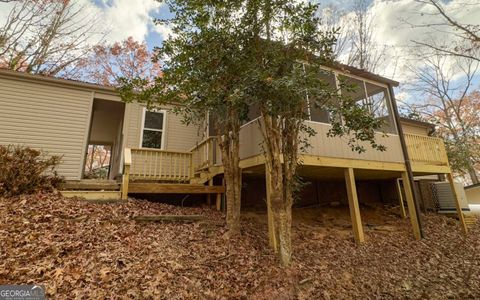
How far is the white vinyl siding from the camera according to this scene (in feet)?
25.7

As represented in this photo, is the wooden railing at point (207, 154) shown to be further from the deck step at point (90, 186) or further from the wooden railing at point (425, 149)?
the wooden railing at point (425, 149)

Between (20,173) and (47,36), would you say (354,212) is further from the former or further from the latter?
(47,36)

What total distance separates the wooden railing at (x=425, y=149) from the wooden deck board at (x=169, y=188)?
7.01m

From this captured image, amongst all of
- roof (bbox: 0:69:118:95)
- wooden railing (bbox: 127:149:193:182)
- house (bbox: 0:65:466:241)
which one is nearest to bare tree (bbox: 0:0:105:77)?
roof (bbox: 0:69:118:95)

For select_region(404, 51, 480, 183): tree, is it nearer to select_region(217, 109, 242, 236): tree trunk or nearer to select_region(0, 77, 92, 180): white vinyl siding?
select_region(217, 109, 242, 236): tree trunk

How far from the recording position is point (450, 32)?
9336 mm

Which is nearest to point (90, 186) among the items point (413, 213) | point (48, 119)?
point (48, 119)

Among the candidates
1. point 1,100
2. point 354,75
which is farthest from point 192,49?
point 1,100

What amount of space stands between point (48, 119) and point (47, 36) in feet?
37.4

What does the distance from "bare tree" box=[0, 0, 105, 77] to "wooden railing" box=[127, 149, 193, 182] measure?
12.5 m

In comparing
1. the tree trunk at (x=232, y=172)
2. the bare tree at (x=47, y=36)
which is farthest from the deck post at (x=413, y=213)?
the bare tree at (x=47, y=36)

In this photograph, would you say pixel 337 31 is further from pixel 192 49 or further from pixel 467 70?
pixel 467 70

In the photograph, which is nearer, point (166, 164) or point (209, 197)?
point (209, 197)

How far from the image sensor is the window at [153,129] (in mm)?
9461
